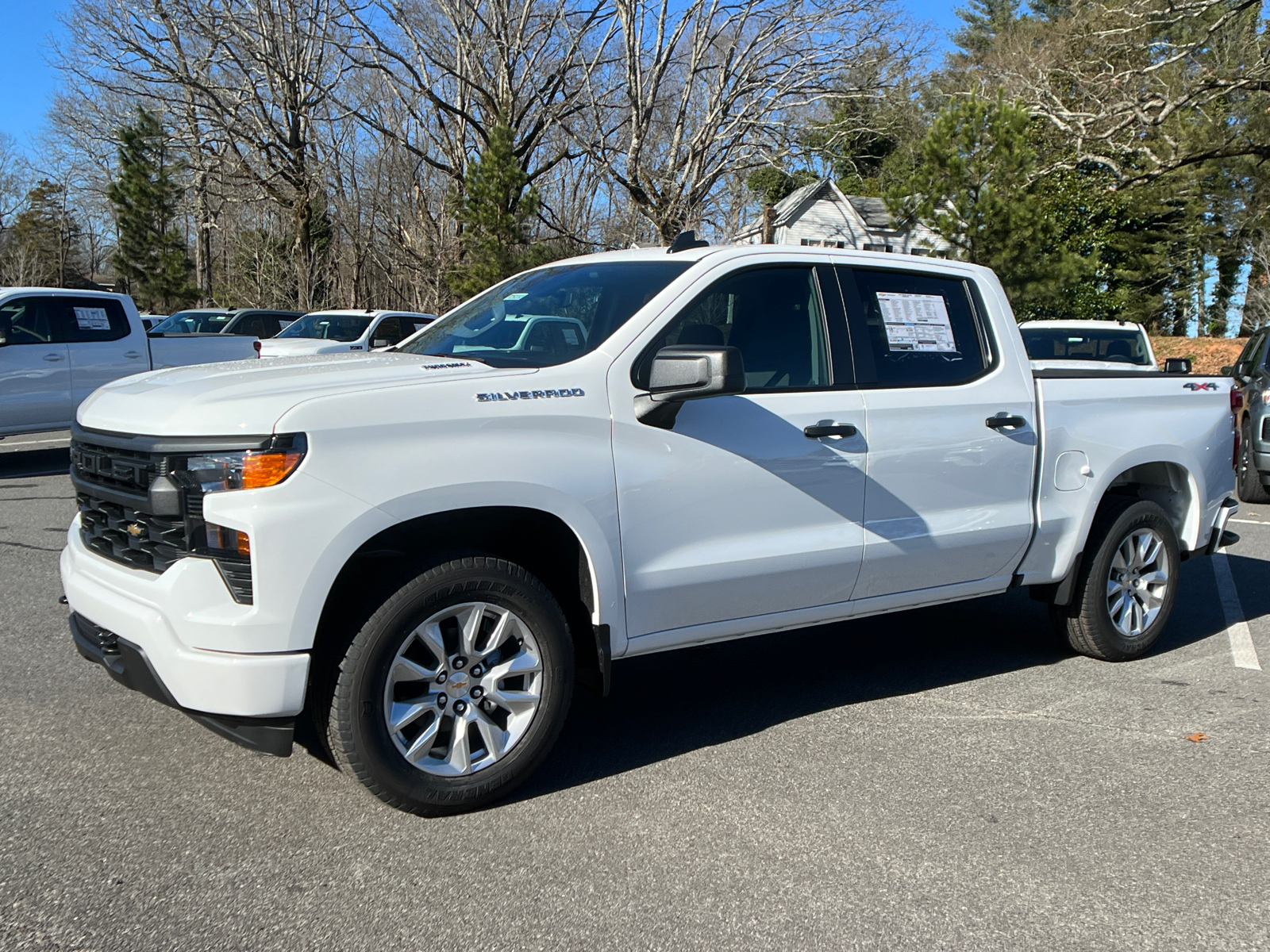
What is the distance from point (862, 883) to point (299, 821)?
5.85 feet

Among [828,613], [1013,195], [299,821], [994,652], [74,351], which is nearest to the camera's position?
[299,821]

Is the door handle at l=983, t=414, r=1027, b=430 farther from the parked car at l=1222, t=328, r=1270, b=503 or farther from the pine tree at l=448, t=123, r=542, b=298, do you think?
the pine tree at l=448, t=123, r=542, b=298

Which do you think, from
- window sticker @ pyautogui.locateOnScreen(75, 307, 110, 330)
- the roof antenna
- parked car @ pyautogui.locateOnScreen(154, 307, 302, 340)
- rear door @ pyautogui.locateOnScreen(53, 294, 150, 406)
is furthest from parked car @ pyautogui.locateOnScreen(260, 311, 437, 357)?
the roof antenna

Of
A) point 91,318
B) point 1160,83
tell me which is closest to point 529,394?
point 91,318

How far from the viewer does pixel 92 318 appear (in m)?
12.8

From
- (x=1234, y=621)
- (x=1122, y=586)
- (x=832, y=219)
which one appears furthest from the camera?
(x=832, y=219)

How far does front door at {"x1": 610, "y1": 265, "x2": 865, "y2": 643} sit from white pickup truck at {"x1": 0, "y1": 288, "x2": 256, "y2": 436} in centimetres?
891

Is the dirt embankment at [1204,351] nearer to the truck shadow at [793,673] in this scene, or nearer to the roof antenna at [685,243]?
the truck shadow at [793,673]

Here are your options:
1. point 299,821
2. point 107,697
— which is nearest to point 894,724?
point 299,821

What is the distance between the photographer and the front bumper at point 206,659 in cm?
339

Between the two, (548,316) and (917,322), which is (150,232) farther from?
(917,322)

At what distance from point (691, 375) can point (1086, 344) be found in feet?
33.1

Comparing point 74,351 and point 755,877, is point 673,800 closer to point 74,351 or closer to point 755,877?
point 755,877

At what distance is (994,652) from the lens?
19.5ft
